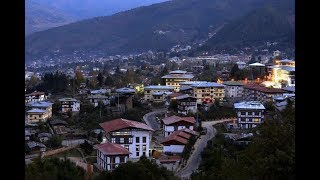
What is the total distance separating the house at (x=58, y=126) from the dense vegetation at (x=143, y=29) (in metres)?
23.5

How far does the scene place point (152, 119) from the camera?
1017cm

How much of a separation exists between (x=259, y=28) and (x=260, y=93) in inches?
638

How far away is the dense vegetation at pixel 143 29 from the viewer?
34781 mm

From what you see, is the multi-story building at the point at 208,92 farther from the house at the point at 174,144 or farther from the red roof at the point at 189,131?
the house at the point at 174,144

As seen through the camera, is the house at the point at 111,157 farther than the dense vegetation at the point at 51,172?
Yes

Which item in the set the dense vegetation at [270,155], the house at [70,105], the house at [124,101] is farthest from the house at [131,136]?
the dense vegetation at [270,155]

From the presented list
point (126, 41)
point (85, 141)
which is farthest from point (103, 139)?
point (126, 41)

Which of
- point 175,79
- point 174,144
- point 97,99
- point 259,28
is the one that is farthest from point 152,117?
point 259,28

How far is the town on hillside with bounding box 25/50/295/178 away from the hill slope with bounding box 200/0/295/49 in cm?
1002

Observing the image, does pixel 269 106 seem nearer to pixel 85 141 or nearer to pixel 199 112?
pixel 199 112

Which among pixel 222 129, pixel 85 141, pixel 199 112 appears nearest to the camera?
pixel 85 141

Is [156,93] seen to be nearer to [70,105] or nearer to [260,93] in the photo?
[70,105]
